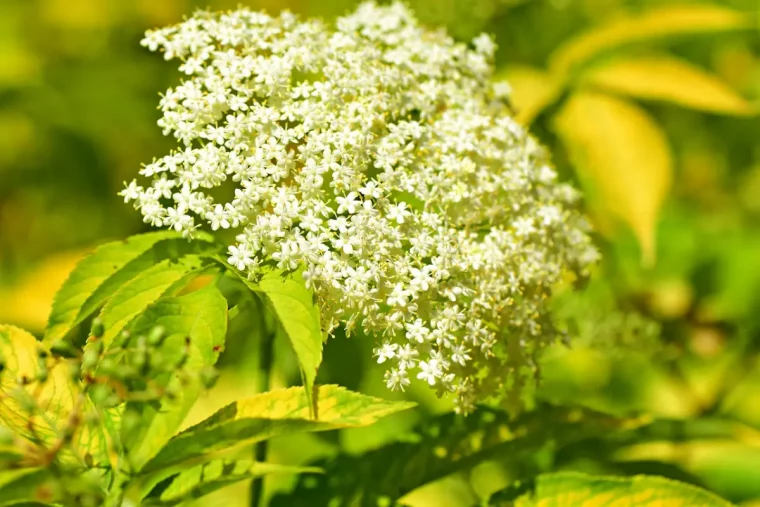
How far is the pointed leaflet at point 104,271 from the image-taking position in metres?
1.46

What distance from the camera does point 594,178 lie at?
251cm

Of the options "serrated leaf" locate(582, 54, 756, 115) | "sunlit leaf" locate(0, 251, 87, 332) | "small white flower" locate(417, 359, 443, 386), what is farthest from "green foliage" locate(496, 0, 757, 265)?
"sunlit leaf" locate(0, 251, 87, 332)

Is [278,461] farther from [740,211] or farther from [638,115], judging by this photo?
[740,211]

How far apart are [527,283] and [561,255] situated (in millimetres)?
173

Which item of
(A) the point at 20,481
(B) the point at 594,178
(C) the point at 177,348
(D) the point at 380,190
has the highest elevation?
(B) the point at 594,178

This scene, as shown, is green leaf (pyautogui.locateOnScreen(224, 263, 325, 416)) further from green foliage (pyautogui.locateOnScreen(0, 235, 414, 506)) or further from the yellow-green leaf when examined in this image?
the yellow-green leaf

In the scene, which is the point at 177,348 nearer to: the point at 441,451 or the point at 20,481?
the point at 20,481

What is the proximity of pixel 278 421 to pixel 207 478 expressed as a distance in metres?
0.19

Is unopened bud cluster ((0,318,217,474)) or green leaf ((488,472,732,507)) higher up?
unopened bud cluster ((0,318,217,474))

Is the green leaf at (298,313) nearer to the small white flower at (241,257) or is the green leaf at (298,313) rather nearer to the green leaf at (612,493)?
the small white flower at (241,257)

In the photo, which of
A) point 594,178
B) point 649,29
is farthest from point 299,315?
point 649,29

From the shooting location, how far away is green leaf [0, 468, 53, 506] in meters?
1.15

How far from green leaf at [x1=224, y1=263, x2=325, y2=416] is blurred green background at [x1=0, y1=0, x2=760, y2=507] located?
36.6 inches

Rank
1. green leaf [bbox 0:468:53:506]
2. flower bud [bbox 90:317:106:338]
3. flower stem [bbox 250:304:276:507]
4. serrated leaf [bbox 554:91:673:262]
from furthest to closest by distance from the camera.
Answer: serrated leaf [bbox 554:91:673:262], flower stem [bbox 250:304:276:507], flower bud [bbox 90:317:106:338], green leaf [bbox 0:468:53:506]
